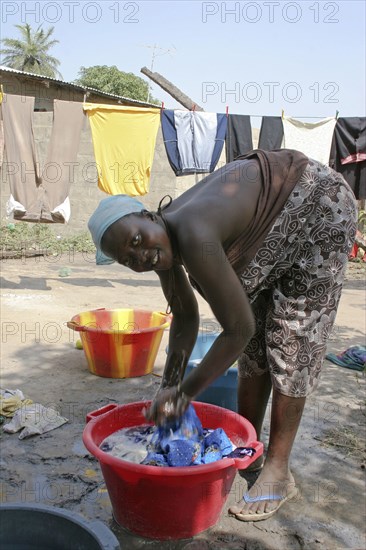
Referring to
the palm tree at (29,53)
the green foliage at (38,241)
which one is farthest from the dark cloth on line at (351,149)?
the palm tree at (29,53)

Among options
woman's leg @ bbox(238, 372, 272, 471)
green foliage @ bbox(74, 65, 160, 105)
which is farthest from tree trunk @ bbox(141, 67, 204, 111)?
green foliage @ bbox(74, 65, 160, 105)

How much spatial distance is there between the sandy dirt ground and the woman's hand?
0.47 metres

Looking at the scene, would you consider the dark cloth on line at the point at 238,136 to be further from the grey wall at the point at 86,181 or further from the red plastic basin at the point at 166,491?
the red plastic basin at the point at 166,491

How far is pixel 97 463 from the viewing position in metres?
2.40

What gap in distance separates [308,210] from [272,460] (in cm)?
101

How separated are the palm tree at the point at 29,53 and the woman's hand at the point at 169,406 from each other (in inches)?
1414

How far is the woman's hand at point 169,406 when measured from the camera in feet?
A: 5.74

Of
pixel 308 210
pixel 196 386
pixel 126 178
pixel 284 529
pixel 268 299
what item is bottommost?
pixel 284 529

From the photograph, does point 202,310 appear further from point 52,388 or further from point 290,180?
point 290,180

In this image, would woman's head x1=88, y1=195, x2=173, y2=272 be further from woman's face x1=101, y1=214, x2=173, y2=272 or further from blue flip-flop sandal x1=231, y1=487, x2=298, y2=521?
blue flip-flop sandal x1=231, y1=487, x2=298, y2=521

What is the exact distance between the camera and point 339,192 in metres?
1.91

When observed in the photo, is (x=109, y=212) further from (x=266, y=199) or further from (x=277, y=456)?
(x=277, y=456)

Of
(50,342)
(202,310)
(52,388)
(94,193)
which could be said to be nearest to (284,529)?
(52,388)

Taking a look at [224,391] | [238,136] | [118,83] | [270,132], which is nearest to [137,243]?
[224,391]
